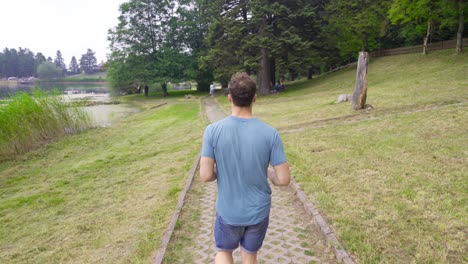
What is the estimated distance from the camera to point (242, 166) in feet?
7.73

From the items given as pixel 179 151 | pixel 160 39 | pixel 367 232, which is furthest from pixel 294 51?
pixel 367 232

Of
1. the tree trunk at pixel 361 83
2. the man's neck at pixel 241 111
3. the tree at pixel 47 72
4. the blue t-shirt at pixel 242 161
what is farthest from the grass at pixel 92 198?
the tree at pixel 47 72

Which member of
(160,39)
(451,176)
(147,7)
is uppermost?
(147,7)

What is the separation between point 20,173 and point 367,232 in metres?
10.3

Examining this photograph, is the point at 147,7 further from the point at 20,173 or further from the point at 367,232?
the point at 367,232

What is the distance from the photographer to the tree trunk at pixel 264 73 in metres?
26.5

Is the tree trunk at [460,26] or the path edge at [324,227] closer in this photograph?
the path edge at [324,227]

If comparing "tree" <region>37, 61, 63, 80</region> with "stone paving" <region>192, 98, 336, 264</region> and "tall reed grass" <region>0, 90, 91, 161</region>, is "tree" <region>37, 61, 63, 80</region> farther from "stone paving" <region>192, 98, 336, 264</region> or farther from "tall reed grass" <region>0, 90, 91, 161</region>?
"stone paving" <region>192, 98, 336, 264</region>

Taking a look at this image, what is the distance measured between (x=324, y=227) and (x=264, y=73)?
936 inches

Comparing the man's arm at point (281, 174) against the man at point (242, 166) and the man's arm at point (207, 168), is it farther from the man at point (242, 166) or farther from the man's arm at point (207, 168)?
the man's arm at point (207, 168)

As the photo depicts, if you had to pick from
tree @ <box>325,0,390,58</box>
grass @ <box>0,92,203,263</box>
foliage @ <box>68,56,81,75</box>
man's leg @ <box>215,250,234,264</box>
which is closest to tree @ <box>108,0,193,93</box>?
tree @ <box>325,0,390,58</box>

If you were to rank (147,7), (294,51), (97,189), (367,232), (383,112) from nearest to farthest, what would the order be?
1. (367,232)
2. (97,189)
3. (383,112)
4. (294,51)
5. (147,7)

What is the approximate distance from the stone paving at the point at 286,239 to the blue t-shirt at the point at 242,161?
1762 mm

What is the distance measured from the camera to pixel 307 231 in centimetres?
459
